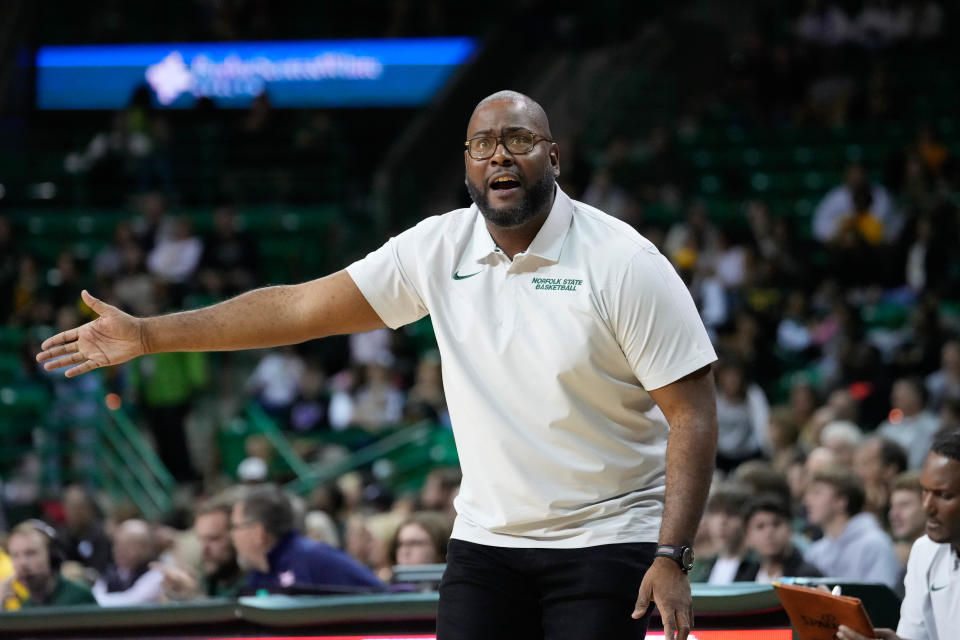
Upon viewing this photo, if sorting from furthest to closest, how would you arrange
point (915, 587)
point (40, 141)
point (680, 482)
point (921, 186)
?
point (40, 141) → point (921, 186) → point (915, 587) → point (680, 482)

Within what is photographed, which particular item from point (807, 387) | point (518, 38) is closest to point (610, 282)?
point (807, 387)

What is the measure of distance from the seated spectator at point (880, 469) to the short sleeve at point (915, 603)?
135 inches

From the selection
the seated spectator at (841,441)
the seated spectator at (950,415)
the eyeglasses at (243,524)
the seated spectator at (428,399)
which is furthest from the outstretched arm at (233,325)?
the seated spectator at (428,399)

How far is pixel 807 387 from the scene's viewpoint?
1059 cm

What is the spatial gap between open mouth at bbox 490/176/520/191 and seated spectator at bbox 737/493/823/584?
339 centimetres

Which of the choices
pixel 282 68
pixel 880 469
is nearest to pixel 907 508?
pixel 880 469

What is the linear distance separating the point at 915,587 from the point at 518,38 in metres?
15.0

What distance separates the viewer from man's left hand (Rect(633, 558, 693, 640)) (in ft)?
10.9

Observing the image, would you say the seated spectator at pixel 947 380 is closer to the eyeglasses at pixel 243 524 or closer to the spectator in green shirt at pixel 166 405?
the eyeglasses at pixel 243 524

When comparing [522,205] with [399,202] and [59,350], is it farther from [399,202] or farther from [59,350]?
[399,202]

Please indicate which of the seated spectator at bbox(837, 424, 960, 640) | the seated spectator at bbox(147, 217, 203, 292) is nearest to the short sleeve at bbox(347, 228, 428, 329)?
the seated spectator at bbox(837, 424, 960, 640)

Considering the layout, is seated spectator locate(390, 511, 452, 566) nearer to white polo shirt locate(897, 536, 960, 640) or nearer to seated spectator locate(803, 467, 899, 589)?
seated spectator locate(803, 467, 899, 589)

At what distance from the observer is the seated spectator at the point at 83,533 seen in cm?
937

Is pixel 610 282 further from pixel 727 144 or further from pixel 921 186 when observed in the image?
pixel 727 144
